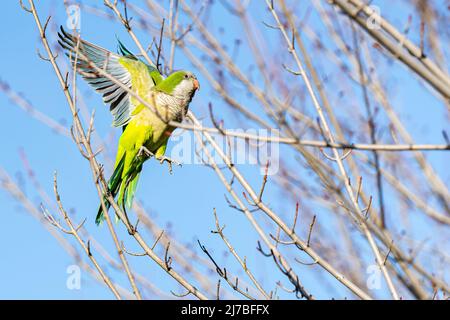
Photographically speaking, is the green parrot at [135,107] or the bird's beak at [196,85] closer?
the green parrot at [135,107]

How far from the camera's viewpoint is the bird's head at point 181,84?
4.64 metres

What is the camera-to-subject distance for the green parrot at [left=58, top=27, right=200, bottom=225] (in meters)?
4.62

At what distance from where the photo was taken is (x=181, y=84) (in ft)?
15.4

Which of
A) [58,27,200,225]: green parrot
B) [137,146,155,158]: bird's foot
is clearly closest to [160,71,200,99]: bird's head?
[58,27,200,225]: green parrot

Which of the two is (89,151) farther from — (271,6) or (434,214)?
(434,214)

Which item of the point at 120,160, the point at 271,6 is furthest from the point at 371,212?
the point at 120,160

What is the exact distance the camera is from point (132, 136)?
4.71m

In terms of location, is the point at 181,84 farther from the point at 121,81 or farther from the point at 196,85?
the point at 121,81

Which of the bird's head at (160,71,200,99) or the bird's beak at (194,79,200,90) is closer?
the bird's head at (160,71,200,99)

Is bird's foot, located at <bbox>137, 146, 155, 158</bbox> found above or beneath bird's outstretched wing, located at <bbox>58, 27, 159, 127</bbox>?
beneath

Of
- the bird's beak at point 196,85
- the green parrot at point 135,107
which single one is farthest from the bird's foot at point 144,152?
the bird's beak at point 196,85

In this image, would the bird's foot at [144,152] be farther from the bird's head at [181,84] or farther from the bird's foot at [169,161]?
the bird's head at [181,84]

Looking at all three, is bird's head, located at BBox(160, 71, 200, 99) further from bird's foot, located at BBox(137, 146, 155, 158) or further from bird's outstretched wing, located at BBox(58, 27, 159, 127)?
bird's foot, located at BBox(137, 146, 155, 158)
